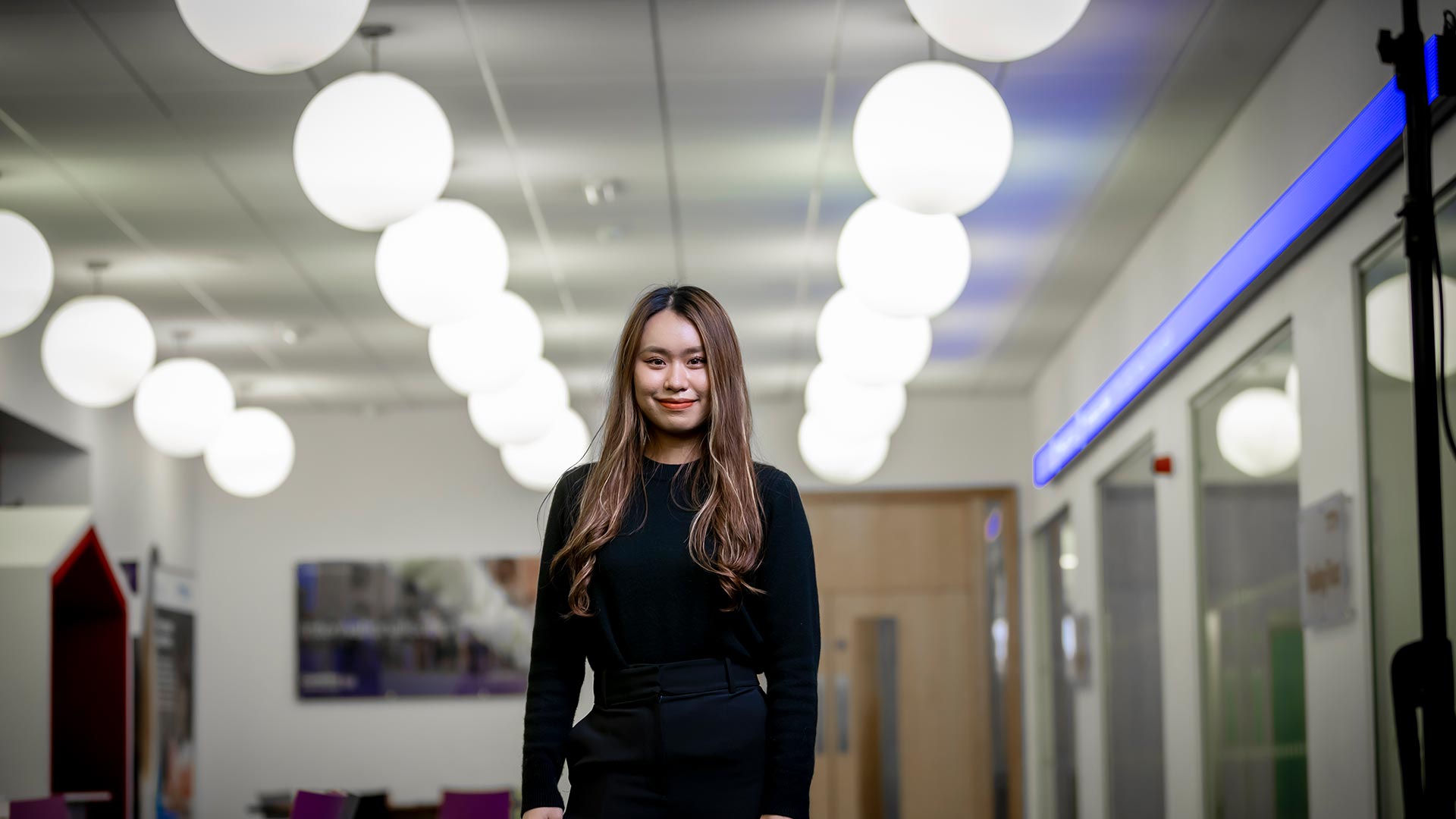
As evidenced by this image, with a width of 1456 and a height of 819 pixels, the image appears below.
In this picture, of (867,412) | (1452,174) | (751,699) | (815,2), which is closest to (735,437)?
(751,699)

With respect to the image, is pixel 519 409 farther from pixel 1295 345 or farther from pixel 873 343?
pixel 1295 345

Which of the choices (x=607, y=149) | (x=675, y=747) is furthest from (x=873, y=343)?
(x=675, y=747)

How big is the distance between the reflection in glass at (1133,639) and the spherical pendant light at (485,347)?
3.17m

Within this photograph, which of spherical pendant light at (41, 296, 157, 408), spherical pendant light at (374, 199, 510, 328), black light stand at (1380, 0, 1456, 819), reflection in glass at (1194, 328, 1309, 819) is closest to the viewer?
black light stand at (1380, 0, 1456, 819)

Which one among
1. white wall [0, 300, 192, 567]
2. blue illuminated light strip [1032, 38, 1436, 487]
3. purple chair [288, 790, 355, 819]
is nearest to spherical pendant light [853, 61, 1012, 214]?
blue illuminated light strip [1032, 38, 1436, 487]

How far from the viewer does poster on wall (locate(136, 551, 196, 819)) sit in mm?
9391

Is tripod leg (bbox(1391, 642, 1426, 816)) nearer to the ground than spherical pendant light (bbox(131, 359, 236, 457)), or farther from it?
nearer to the ground

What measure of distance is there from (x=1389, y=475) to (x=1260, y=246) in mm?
1224

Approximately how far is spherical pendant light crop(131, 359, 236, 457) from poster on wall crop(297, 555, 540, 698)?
3817 mm

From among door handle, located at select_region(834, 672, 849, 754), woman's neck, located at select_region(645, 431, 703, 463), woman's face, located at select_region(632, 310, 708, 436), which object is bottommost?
door handle, located at select_region(834, 672, 849, 754)

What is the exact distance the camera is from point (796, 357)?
984 cm

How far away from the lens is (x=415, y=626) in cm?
1096

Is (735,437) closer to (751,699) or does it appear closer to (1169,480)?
(751,699)

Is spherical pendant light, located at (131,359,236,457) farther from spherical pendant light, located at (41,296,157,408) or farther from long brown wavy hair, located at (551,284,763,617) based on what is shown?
long brown wavy hair, located at (551,284,763,617)
